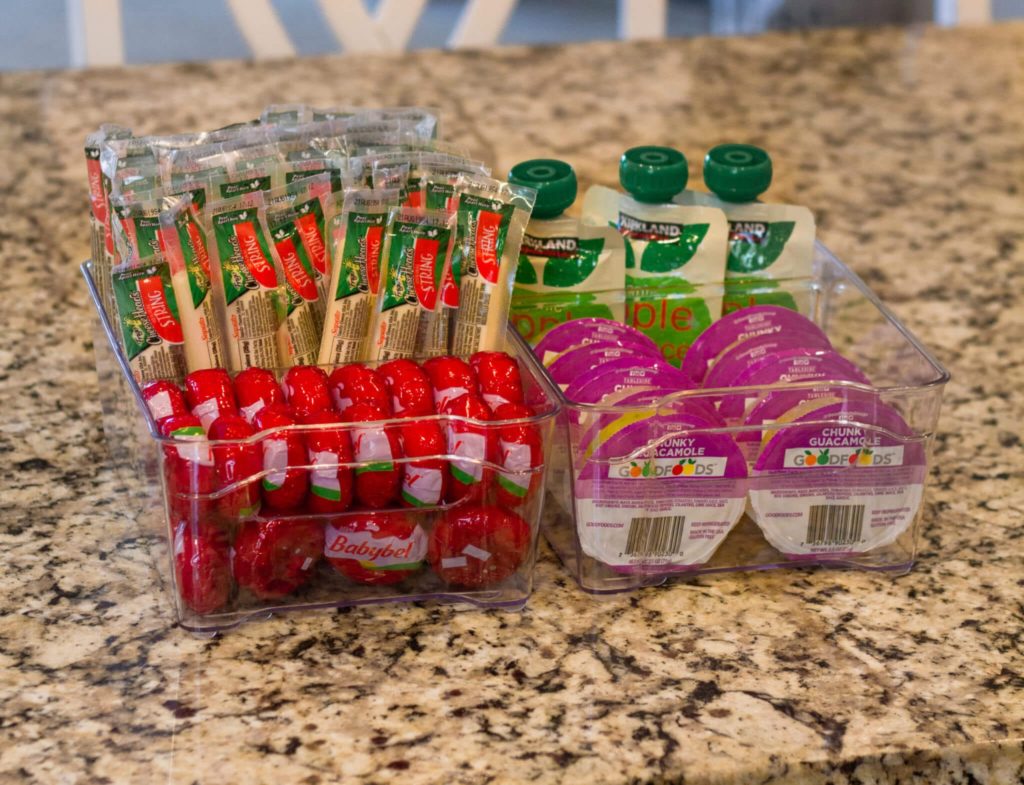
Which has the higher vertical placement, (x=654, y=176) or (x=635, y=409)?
(x=654, y=176)

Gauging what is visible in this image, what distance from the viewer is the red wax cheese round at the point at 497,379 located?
94 centimetres

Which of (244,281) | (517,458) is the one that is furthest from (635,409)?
(244,281)

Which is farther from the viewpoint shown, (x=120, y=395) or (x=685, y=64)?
(x=685, y=64)

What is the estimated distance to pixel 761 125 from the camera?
1.85 meters

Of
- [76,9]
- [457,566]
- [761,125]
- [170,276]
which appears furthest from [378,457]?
[76,9]

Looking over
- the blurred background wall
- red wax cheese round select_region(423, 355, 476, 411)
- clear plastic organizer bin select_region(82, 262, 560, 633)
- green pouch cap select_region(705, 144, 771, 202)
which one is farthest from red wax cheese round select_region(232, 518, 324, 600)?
the blurred background wall

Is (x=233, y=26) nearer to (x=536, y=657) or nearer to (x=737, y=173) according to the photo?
(x=737, y=173)

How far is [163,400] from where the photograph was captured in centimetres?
91

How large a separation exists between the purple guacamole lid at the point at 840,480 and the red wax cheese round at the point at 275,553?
30cm

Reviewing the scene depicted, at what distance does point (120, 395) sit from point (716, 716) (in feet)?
1.67

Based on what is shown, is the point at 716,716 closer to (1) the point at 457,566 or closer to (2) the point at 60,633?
(1) the point at 457,566

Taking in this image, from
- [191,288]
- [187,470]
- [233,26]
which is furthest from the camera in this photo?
[233,26]

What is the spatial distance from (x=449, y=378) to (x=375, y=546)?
4.8 inches

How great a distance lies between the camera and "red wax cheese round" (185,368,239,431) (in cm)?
91
